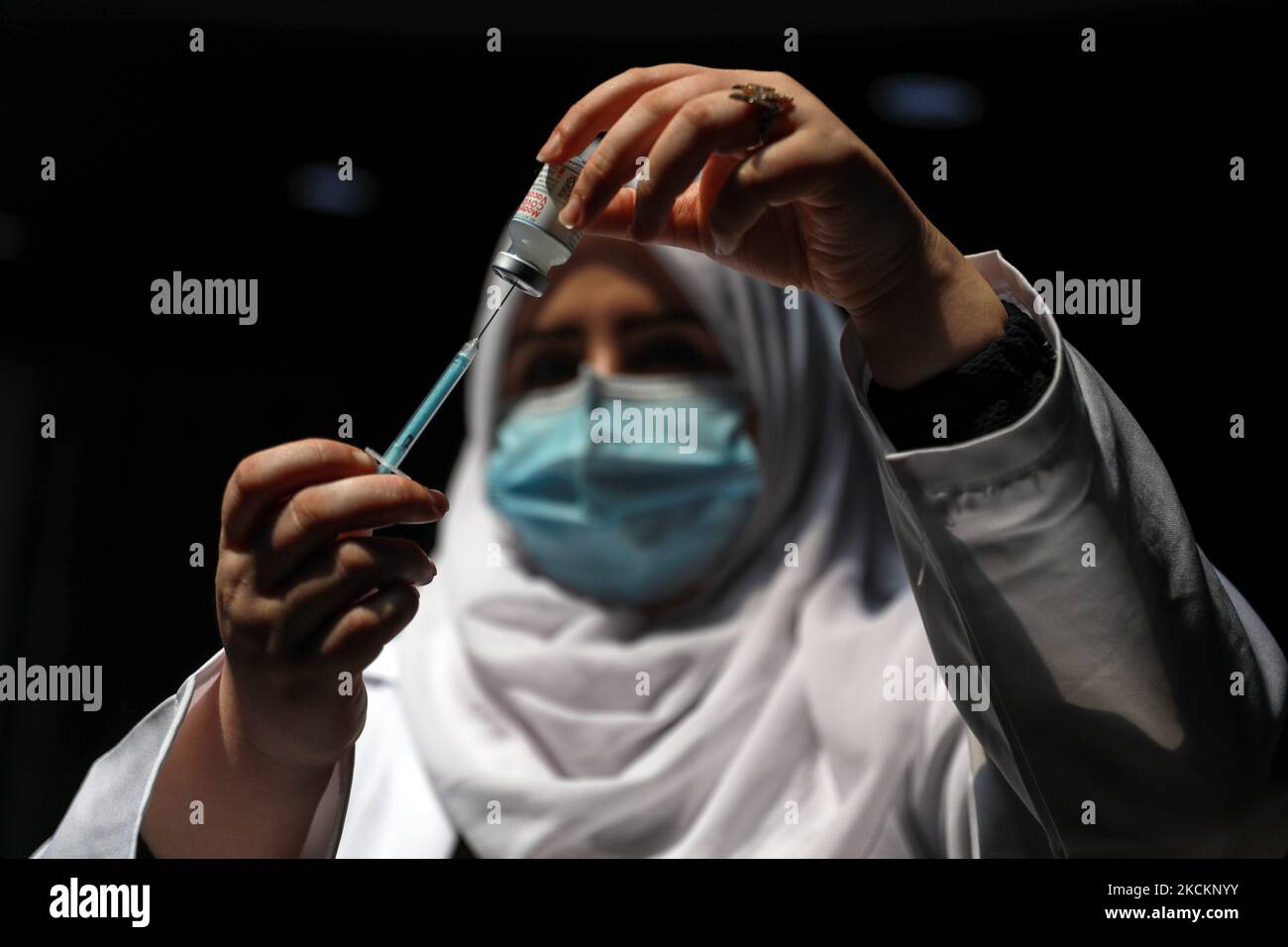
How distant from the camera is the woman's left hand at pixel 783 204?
554 millimetres

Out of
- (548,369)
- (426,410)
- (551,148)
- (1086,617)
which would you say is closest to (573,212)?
(551,148)

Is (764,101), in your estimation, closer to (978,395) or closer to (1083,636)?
(978,395)

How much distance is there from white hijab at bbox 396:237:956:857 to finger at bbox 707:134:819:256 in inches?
15.5

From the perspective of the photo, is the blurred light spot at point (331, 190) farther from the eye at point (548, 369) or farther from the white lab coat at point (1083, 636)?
the white lab coat at point (1083, 636)

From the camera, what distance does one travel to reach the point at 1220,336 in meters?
1.10

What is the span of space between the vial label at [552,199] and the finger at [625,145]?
42 millimetres

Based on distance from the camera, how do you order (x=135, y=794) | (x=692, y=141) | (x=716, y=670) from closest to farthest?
(x=692, y=141) → (x=135, y=794) → (x=716, y=670)

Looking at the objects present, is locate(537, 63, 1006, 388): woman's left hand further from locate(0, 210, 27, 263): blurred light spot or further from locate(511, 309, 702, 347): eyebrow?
locate(0, 210, 27, 263): blurred light spot

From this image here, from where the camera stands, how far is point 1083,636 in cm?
62

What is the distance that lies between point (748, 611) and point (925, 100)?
0.59m

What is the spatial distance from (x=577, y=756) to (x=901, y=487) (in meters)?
0.57
